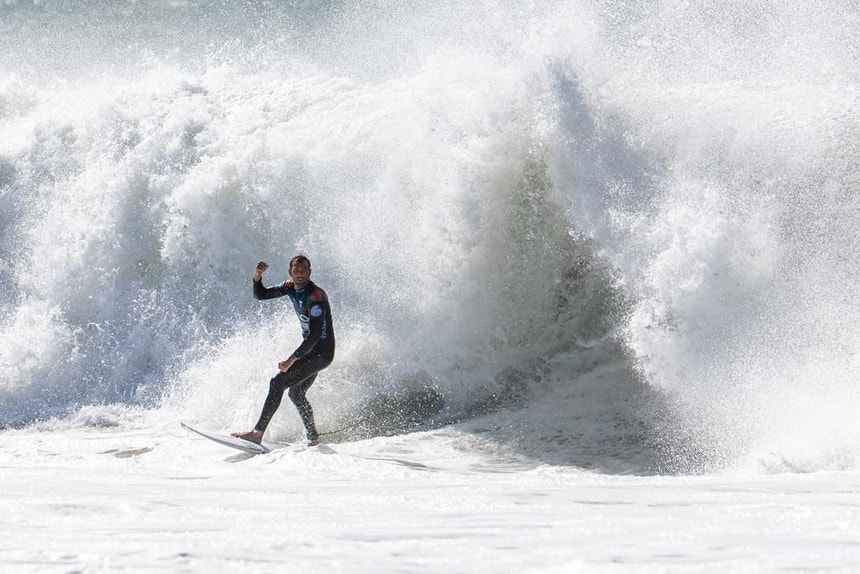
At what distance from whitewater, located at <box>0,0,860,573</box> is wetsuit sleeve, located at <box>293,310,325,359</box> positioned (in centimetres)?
81

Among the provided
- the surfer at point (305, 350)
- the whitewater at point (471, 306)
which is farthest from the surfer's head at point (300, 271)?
the whitewater at point (471, 306)

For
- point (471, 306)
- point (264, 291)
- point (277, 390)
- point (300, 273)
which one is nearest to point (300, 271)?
point (300, 273)

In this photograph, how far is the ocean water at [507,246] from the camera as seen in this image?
23.5ft

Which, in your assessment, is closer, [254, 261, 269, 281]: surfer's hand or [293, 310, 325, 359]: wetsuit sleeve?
[254, 261, 269, 281]: surfer's hand

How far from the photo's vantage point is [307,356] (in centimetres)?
680

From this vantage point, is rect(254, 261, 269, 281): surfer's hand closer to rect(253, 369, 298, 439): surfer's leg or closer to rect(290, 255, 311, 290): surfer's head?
rect(290, 255, 311, 290): surfer's head

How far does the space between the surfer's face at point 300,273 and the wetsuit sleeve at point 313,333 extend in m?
0.18

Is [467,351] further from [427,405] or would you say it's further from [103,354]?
[103,354]

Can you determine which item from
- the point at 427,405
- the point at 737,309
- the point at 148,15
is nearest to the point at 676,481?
the point at 737,309

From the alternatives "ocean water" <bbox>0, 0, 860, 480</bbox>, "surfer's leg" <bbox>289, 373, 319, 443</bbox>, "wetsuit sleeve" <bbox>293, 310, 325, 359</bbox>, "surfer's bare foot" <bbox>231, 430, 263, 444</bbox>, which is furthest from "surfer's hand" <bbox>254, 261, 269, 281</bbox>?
"ocean water" <bbox>0, 0, 860, 480</bbox>

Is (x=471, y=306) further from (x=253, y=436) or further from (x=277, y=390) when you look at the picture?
(x=253, y=436)

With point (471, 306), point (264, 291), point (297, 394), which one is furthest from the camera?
point (471, 306)

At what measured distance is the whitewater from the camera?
379 centimetres

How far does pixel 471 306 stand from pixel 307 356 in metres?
2.30
